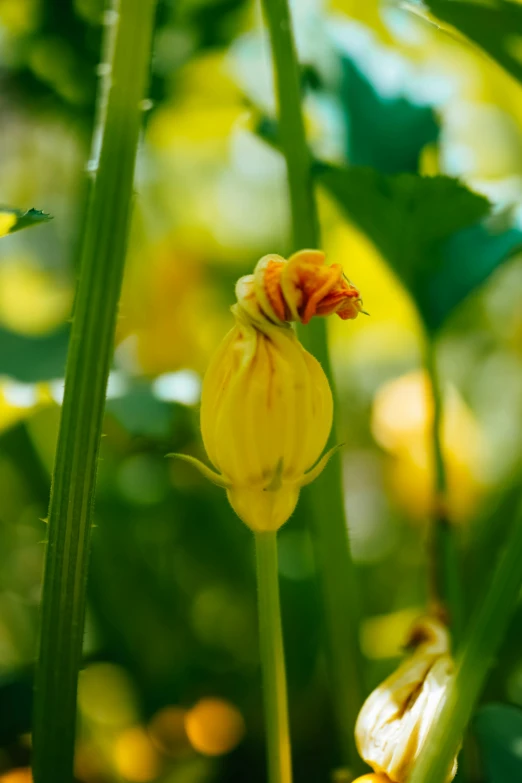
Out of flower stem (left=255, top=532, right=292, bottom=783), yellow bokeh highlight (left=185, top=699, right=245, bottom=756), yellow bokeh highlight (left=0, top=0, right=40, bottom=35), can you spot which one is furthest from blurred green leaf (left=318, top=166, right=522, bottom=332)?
yellow bokeh highlight (left=0, top=0, right=40, bottom=35)

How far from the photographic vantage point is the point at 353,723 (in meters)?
0.56

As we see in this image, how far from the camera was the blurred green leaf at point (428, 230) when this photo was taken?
599 mm

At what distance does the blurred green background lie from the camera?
746 millimetres

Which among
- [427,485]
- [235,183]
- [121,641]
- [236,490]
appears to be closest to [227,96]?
[235,183]

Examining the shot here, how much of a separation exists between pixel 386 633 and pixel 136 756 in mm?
244

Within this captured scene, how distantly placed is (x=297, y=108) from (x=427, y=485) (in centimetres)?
47

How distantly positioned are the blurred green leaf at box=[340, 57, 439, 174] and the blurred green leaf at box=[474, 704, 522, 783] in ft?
1.40

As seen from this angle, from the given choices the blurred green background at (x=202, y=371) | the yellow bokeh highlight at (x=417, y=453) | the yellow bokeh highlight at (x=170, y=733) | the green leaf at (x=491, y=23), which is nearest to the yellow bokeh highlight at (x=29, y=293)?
the blurred green background at (x=202, y=371)

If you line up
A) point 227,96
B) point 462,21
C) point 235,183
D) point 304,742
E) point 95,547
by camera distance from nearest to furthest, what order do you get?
point 462,21 < point 304,742 < point 95,547 < point 227,96 < point 235,183

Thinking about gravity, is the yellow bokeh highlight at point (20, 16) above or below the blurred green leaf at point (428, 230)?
above

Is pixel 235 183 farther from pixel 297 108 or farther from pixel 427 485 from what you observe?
pixel 297 108

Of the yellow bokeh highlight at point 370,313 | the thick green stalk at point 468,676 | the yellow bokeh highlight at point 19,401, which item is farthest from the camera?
the yellow bokeh highlight at point 370,313

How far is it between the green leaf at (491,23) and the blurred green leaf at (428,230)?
9 centimetres

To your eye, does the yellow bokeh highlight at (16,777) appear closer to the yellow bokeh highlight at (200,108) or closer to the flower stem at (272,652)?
the flower stem at (272,652)
